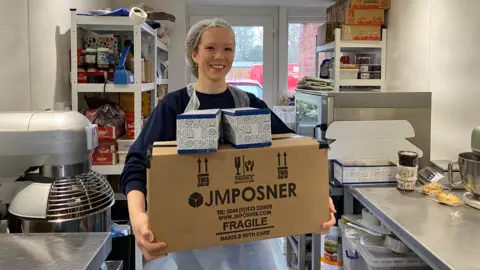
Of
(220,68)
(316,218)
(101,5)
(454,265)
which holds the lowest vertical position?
(454,265)

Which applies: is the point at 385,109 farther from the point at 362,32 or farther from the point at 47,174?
the point at 47,174

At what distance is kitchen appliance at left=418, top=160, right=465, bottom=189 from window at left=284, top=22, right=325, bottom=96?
2455 millimetres

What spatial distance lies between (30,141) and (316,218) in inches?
33.8

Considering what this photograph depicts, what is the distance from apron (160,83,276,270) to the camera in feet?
4.47

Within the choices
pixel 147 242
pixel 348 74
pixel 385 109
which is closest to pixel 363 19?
pixel 348 74

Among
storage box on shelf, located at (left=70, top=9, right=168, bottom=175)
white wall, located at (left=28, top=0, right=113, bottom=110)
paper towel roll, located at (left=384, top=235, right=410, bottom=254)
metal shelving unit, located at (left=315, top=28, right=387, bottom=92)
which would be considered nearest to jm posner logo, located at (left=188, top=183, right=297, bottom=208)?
paper towel roll, located at (left=384, top=235, right=410, bottom=254)

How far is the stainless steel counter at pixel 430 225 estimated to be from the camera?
46.1 inches

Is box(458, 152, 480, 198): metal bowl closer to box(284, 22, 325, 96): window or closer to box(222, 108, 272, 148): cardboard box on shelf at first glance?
box(222, 108, 272, 148): cardboard box on shelf

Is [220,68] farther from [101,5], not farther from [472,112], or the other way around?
[101,5]

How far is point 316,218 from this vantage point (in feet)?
3.72

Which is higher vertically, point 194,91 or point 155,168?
point 194,91

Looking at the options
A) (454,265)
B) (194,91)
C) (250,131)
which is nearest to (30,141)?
(194,91)

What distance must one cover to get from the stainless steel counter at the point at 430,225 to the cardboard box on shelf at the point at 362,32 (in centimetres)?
143

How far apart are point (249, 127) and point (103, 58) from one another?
170 cm
